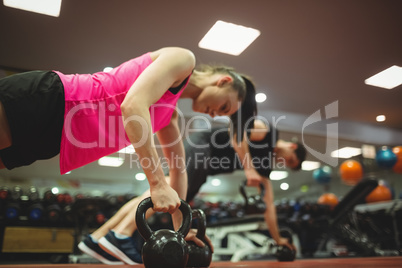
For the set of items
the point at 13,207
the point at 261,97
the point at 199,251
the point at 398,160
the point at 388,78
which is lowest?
the point at 13,207

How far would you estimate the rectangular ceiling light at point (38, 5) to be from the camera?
9.41 ft

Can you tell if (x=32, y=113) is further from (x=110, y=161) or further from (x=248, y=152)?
(x=110, y=161)

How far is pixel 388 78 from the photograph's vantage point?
4250 mm

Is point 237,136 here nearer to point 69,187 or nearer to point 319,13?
point 319,13

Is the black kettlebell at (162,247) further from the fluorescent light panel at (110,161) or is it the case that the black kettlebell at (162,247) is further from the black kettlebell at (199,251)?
the fluorescent light panel at (110,161)

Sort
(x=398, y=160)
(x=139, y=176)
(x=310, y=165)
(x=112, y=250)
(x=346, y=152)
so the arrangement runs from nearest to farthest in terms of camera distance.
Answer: (x=112, y=250)
(x=398, y=160)
(x=346, y=152)
(x=310, y=165)
(x=139, y=176)

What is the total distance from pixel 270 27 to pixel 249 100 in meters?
Result: 1.91

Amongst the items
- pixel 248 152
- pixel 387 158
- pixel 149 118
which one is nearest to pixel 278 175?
pixel 387 158

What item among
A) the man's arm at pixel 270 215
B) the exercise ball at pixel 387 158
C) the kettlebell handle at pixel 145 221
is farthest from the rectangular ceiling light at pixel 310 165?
the kettlebell handle at pixel 145 221

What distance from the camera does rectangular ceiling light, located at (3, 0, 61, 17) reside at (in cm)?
287

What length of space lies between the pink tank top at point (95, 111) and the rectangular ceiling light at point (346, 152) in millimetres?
6878

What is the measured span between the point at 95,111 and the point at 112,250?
78 centimetres

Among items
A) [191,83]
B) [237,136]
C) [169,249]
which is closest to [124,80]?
[191,83]

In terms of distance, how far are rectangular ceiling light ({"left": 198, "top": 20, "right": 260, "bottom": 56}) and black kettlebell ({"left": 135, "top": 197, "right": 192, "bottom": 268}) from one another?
2734mm
